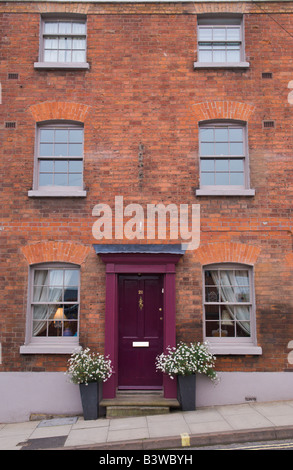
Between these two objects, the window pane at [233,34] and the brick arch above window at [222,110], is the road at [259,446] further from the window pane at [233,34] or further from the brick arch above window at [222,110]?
the window pane at [233,34]

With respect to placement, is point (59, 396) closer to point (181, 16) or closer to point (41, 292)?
point (41, 292)

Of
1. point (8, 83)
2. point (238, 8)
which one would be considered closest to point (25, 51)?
point (8, 83)

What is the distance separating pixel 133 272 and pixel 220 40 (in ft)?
19.1

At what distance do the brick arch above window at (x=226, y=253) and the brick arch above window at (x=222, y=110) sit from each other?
2857 millimetres

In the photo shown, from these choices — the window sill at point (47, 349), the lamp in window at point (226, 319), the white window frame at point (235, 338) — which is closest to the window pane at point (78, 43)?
the white window frame at point (235, 338)

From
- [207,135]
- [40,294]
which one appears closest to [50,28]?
[207,135]

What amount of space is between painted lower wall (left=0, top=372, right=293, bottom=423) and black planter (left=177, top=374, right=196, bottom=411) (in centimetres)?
33

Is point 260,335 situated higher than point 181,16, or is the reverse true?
point 181,16

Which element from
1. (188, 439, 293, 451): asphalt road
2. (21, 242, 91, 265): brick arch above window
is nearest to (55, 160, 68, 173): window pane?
(21, 242, 91, 265): brick arch above window

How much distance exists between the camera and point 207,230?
8.17 m

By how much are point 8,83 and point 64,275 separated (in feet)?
15.0

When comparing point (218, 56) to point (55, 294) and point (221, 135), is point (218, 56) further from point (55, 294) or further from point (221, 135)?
point (55, 294)

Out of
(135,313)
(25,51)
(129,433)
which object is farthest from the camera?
(25,51)

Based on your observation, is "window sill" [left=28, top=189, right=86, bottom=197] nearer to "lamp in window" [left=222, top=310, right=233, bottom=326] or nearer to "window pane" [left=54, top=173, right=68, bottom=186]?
"window pane" [left=54, top=173, right=68, bottom=186]
